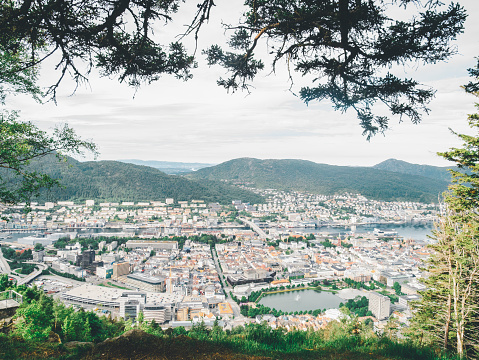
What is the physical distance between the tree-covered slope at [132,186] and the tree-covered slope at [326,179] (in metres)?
14.8

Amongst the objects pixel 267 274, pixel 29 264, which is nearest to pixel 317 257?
pixel 267 274

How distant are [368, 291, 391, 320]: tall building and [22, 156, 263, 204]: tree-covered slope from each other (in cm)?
3940

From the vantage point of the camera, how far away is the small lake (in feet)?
39.3

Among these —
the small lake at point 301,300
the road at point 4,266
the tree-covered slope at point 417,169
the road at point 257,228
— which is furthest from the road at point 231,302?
the tree-covered slope at point 417,169

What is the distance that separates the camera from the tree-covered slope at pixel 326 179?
55438 millimetres

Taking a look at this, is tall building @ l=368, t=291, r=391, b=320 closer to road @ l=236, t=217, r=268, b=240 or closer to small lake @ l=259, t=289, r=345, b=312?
small lake @ l=259, t=289, r=345, b=312

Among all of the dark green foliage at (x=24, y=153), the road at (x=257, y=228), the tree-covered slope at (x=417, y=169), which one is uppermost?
the tree-covered slope at (x=417, y=169)

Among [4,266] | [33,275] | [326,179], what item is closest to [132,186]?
[4,266]

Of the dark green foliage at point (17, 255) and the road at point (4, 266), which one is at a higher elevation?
the road at point (4, 266)

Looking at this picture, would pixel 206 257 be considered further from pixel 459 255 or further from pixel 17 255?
pixel 459 255

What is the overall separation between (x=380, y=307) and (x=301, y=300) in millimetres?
3529

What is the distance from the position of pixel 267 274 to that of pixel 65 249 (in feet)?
48.5

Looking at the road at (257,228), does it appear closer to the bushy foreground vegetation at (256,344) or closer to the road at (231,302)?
the road at (231,302)

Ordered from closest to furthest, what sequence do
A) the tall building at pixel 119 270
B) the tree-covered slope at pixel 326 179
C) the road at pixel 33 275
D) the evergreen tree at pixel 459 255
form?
the evergreen tree at pixel 459 255 < the road at pixel 33 275 < the tall building at pixel 119 270 < the tree-covered slope at pixel 326 179
